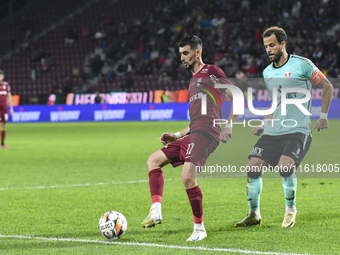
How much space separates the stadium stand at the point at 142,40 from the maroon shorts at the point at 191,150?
1883 centimetres

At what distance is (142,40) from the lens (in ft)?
98.0

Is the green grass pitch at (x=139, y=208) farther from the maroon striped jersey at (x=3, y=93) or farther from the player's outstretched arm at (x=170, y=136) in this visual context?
the maroon striped jersey at (x=3, y=93)

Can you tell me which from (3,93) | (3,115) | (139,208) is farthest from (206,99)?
(3,93)

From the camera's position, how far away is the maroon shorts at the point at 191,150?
4.96 metres

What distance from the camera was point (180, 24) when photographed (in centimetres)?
3014

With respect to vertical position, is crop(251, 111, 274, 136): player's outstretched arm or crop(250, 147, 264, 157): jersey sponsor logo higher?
crop(251, 111, 274, 136): player's outstretched arm

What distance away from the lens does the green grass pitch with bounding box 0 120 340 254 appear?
4586 millimetres

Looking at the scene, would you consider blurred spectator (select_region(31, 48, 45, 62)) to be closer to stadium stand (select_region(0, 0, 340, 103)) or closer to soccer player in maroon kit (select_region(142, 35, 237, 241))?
stadium stand (select_region(0, 0, 340, 103))

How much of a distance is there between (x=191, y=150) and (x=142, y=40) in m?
25.4

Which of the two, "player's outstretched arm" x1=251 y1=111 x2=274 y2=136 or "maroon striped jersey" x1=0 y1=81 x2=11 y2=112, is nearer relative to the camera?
"player's outstretched arm" x1=251 y1=111 x2=274 y2=136

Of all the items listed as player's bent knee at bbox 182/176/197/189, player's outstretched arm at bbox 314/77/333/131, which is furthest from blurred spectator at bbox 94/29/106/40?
player's bent knee at bbox 182/176/197/189

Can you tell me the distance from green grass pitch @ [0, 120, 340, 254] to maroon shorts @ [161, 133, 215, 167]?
2.27 ft

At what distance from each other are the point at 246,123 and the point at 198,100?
3.95ft

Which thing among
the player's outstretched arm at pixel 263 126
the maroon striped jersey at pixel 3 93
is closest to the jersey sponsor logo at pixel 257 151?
the player's outstretched arm at pixel 263 126
